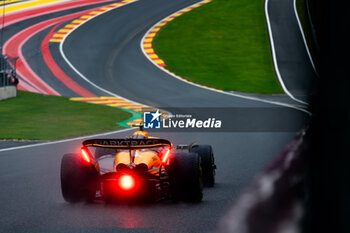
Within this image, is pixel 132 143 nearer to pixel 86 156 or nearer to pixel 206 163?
pixel 86 156

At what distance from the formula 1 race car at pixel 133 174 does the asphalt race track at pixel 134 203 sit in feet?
0.43

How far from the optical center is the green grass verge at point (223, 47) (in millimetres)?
36094

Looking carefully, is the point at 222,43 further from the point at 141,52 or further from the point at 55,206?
the point at 55,206

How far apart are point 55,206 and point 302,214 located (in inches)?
268

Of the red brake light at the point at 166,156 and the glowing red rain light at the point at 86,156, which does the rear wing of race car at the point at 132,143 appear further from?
the red brake light at the point at 166,156

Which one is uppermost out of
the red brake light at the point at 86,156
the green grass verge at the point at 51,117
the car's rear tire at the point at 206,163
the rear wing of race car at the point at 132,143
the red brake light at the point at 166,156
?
the rear wing of race car at the point at 132,143

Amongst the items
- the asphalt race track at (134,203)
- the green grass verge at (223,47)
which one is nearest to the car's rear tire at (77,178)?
the asphalt race track at (134,203)

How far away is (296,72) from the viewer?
128 ft

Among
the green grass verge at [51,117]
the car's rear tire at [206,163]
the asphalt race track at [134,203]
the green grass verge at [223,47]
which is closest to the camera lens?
the asphalt race track at [134,203]

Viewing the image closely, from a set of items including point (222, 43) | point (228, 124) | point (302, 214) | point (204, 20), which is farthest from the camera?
point (204, 20)

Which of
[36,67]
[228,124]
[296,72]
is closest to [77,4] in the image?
[36,67]

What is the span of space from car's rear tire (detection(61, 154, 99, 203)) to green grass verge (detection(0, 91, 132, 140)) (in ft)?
29.6

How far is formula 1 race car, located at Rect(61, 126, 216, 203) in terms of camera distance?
7531mm

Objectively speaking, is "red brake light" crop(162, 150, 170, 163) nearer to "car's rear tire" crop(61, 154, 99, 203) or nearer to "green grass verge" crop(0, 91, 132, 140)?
"car's rear tire" crop(61, 154, 99, 203)
